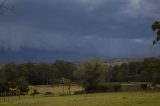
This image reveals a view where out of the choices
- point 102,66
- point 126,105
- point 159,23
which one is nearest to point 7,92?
point 102,66

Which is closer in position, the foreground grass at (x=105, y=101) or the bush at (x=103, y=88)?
the foreground grass at (x=105, y=101)

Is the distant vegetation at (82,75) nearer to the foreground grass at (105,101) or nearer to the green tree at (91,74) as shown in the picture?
the green tree at (91,74)

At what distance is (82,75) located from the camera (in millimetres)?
117125

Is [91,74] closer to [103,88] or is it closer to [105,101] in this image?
[103,88]

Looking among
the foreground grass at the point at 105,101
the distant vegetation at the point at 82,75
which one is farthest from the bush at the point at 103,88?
the foreground grass at the point at 105,101

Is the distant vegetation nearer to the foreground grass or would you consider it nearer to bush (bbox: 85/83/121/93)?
bush (bbox: 85/83/121/93)

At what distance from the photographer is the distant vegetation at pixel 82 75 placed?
113 m

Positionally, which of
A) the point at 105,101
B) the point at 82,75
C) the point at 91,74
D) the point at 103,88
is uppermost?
the point at 91,74

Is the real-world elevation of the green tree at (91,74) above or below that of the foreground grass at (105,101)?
above

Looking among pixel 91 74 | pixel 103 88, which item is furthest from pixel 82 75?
pixel 103 88

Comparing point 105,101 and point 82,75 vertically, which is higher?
point 82,75

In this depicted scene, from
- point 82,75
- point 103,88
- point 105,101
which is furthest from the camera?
point 82,75

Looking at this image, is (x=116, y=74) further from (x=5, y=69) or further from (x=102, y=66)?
(x=5, y=69)

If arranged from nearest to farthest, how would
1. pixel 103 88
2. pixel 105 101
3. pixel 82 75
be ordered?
pixel 105 101 < pixel 103 88 < pixel 82 75
